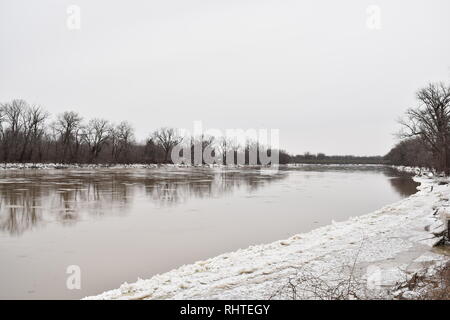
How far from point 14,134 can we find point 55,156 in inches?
316

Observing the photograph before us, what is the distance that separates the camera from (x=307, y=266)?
548cm

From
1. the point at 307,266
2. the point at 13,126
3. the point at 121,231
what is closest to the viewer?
the point at 307,266

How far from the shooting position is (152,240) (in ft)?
27.4

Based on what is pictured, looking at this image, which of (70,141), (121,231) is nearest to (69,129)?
(70,141)

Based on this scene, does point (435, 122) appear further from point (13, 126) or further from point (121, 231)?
point (13, 126)

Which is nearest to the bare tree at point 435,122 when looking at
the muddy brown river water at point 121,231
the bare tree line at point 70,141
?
the muddy brown river water at point 121,231

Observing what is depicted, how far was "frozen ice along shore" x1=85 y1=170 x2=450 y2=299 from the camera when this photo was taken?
457cm

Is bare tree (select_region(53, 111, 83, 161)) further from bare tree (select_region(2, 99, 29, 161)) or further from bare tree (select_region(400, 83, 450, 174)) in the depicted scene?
bare tree (select_region(400, 83, 450, 174))

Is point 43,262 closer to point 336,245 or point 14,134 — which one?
point 336,245

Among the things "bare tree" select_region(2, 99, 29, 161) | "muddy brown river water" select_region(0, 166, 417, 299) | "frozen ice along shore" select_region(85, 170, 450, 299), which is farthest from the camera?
"bare tree" select_region(2, 99, 29, 161)

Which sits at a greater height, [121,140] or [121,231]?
[121,140]

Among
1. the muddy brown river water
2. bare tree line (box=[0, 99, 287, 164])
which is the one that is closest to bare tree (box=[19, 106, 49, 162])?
bare tree line (box=[0, 99, 287, 164])

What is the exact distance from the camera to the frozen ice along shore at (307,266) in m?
4.57

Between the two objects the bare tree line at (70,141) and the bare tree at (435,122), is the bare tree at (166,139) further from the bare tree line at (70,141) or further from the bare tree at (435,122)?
the bare tree at (435,122)
